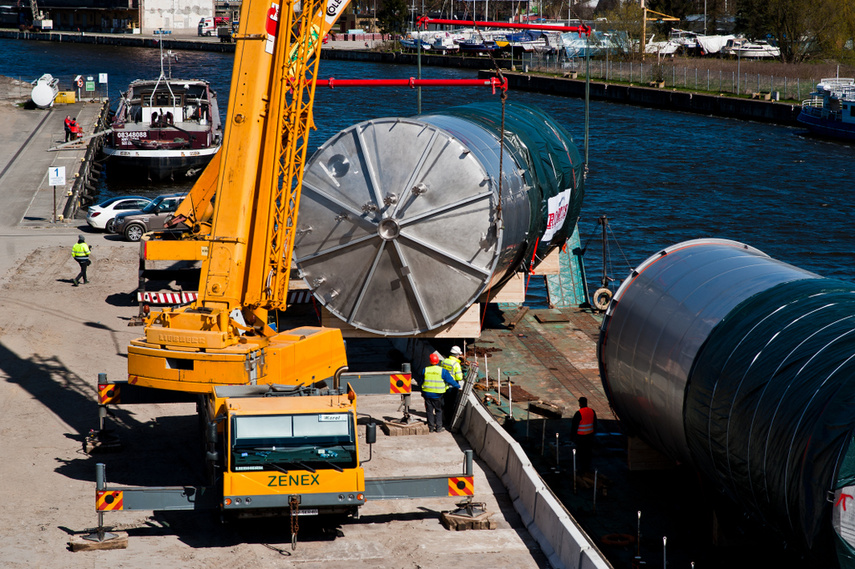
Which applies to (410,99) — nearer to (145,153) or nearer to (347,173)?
(145,153)

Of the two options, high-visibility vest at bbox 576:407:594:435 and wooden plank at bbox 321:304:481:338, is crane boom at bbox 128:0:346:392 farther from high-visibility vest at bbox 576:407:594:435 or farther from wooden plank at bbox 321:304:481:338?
high-visibility vest at bbox 576:407:594:435

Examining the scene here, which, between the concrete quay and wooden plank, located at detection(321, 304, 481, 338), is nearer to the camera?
wooden plank, located at detection(321, 304, 481, 338)

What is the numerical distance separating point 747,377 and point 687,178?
48192mm

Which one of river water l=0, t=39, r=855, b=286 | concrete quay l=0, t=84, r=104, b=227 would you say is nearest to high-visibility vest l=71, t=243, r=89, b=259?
concrete quay l=0, t=84, r=104, b=227

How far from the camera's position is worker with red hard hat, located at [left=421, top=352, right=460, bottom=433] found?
710 inches

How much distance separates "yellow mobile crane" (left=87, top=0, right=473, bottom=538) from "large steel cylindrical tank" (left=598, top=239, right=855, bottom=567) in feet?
10.1

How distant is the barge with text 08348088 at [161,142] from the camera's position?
5328 centimetres

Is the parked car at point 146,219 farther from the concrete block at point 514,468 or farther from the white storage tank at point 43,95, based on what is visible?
the white storage tank at point 43,95

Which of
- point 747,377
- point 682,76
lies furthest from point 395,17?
point 747,377

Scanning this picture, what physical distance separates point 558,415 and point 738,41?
10381 centimetres

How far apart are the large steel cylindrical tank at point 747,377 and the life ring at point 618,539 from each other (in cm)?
142

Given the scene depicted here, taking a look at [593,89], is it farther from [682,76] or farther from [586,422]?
[586,422]

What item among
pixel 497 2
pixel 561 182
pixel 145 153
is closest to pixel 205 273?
pixel 561 182

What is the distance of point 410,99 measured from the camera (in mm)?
89938
